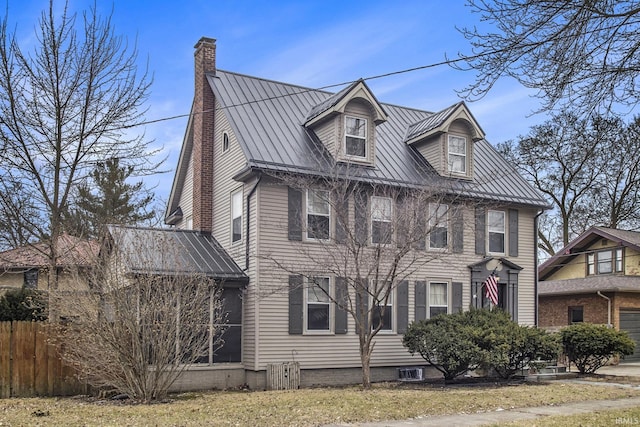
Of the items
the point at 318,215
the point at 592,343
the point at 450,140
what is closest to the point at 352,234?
the point at 318,215

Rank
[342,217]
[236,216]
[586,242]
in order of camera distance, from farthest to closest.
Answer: [586,242] < [236,216] < [342,217]

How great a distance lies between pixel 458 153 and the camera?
2244cm

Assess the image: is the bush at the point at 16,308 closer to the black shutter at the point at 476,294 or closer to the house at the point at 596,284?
the black shutter at the point at 476,294

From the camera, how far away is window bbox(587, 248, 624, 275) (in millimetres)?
32875

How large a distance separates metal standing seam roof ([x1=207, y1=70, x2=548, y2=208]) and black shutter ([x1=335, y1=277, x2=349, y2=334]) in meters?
3.07

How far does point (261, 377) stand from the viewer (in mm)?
17922

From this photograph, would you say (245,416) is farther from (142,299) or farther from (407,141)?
(407,141)

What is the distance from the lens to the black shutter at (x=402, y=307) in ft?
66.2

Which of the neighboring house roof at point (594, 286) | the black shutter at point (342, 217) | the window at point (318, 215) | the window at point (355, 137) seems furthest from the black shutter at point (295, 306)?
the neighboring house roof at point (594, 286)

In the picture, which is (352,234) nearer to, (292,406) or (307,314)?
(307,314)

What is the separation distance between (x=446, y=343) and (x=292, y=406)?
572cm

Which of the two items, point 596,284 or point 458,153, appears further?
point 596,284

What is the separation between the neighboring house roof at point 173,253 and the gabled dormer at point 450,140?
752cm

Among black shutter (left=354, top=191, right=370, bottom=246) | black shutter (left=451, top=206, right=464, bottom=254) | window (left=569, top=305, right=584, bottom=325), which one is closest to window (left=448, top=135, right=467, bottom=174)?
black shutter (left=451, top=206, right=464, bottom=254)
